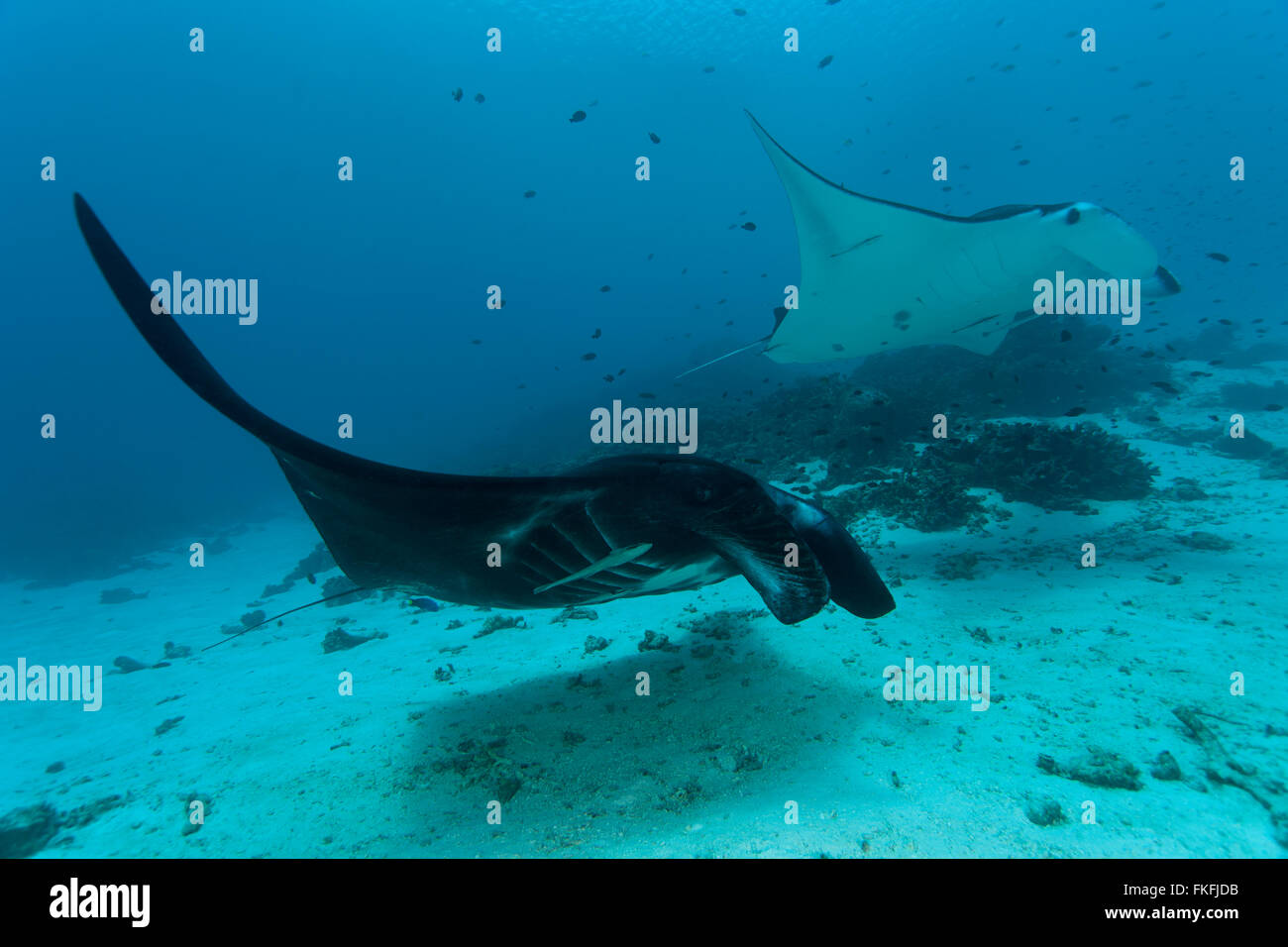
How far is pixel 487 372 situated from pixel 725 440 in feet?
266

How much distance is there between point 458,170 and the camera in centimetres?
6831

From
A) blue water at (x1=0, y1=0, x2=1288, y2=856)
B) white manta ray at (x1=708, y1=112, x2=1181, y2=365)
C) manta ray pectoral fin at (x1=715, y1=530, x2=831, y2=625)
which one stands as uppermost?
blue water at (x1=0, y1=0, x2=1288, y2=856)

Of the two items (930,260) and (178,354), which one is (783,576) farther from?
(930,260)

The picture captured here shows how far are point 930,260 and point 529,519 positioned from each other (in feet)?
18.5

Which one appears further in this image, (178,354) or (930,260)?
(930,260)

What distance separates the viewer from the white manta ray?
15.6ft

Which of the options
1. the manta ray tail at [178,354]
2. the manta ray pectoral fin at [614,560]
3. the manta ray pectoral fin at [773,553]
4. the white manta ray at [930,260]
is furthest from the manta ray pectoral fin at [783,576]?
the white manta ray at [930,260]

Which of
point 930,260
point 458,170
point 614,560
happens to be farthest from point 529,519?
point 458,170

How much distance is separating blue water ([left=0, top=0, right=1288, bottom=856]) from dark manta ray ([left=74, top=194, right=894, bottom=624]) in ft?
63.2

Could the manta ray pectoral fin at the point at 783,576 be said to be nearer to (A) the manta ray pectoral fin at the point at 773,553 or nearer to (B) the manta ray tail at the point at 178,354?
(A) the manta ray pectoral fin at the point at 773,553

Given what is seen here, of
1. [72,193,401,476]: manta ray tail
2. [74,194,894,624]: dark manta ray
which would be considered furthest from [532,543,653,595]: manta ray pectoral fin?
[72,193,401,476]: manta ray tail

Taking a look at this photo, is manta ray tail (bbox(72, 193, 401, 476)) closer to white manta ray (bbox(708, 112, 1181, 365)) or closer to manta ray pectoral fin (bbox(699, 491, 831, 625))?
manta ray pectoral fin (bbox(699, 491, 831, 625))
